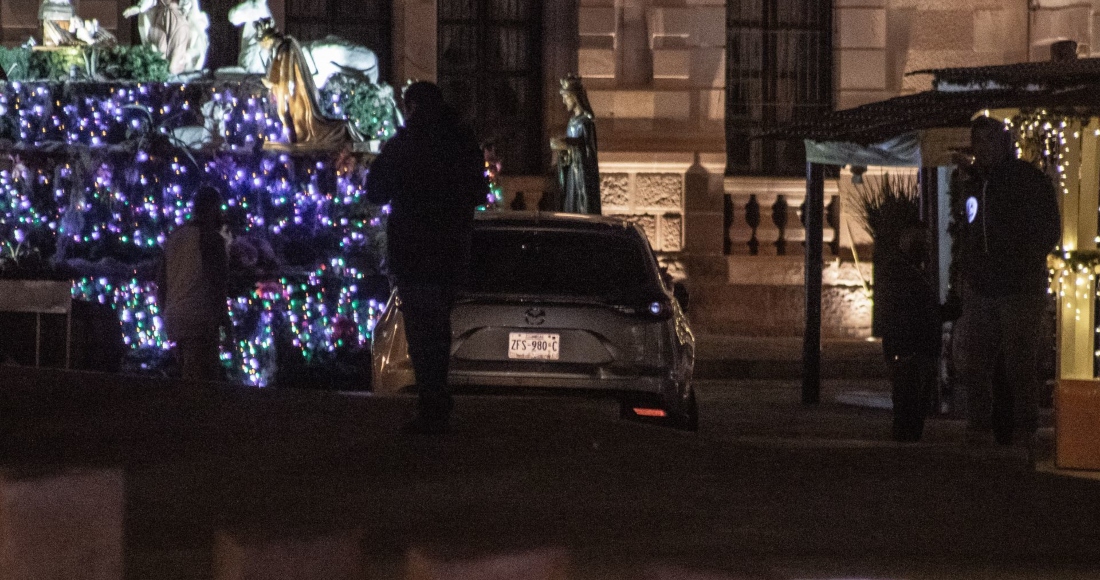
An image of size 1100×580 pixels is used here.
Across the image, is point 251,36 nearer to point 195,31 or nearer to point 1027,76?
point 195,31

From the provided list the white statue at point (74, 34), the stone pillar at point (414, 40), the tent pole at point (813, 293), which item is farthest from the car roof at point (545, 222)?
the stone pillar at point (414, 40)

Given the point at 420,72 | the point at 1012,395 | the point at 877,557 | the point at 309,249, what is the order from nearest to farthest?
the point at 877,557 < the point at 1012,395 < the point at 309,249 < the point at 420,72

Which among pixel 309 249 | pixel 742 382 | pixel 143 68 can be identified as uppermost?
pixel 143 68

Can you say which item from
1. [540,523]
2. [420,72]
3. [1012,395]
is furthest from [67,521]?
[420,72]

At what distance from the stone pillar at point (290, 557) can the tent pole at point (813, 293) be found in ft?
38.7

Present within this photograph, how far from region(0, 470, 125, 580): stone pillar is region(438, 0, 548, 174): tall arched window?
62.5 ft

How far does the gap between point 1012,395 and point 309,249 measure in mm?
9090

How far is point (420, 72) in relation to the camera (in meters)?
24.3

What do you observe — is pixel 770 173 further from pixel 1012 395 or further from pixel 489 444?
pixel 489 444

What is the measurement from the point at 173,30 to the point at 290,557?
54.2 feet

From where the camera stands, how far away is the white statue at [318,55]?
67.2 feet

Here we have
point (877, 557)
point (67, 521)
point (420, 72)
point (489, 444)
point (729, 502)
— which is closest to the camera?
point (67, 521)

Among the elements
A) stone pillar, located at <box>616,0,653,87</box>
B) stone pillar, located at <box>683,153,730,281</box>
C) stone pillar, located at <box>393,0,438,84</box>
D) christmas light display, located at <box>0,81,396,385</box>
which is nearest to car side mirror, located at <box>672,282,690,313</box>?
christmas light display, located at <box>0,81,396,385</box>

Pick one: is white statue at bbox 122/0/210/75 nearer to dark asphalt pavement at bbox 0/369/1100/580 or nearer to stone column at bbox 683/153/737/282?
stone column at bbox 683/153/737/282
